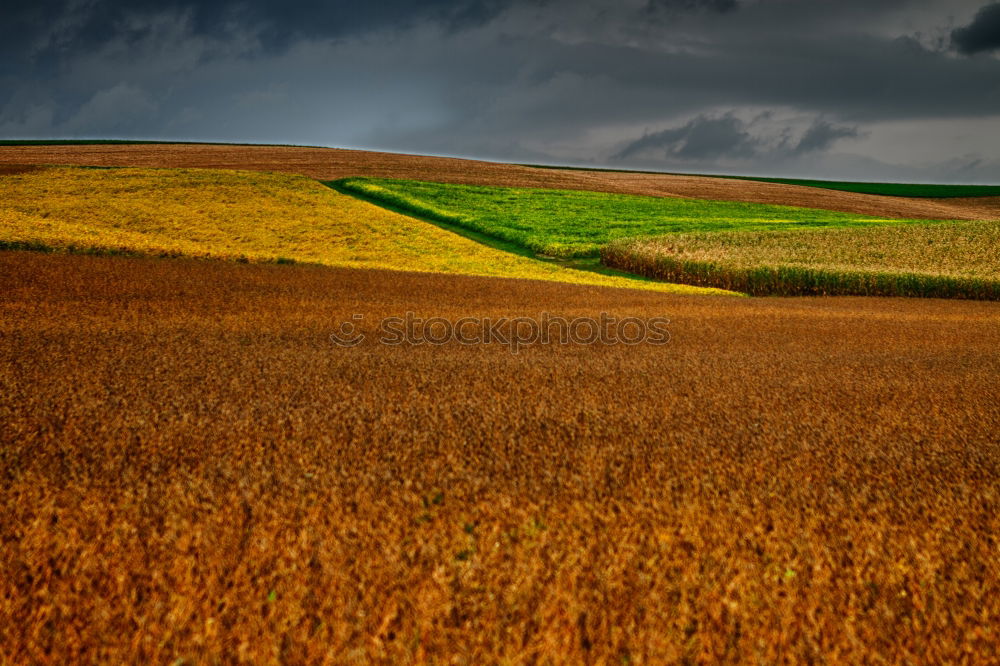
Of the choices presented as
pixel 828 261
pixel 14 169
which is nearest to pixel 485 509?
pixel 828 261

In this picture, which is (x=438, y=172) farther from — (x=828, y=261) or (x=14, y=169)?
(x=828, y=261)

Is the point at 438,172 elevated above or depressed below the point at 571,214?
above

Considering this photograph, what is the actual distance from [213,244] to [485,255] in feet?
30.3

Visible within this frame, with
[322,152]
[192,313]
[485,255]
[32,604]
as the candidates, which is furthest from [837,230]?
[322,152]

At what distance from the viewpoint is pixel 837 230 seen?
97.6 feet

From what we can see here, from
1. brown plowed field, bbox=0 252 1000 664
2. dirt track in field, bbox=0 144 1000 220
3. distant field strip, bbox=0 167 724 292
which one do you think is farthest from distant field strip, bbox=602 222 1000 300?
dirt track in field, bbox=0 144 1000 220

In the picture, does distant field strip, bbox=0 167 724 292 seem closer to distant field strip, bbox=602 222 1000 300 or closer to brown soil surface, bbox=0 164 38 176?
brown soil surface, bbox=0 164 38 176

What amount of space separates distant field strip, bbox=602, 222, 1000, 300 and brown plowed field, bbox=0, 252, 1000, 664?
13.7 metres

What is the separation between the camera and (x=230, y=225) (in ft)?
79.6

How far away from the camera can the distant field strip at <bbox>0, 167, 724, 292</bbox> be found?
59.9ft

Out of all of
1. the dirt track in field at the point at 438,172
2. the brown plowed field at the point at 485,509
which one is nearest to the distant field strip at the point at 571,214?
the dirt track in field at the point at 438,172

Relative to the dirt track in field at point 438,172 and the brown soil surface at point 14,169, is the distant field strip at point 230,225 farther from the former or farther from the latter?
the dirt track in field at point 438,172

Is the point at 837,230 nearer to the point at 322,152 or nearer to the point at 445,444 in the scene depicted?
the point at 445,444

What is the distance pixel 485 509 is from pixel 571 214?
32.3 m
